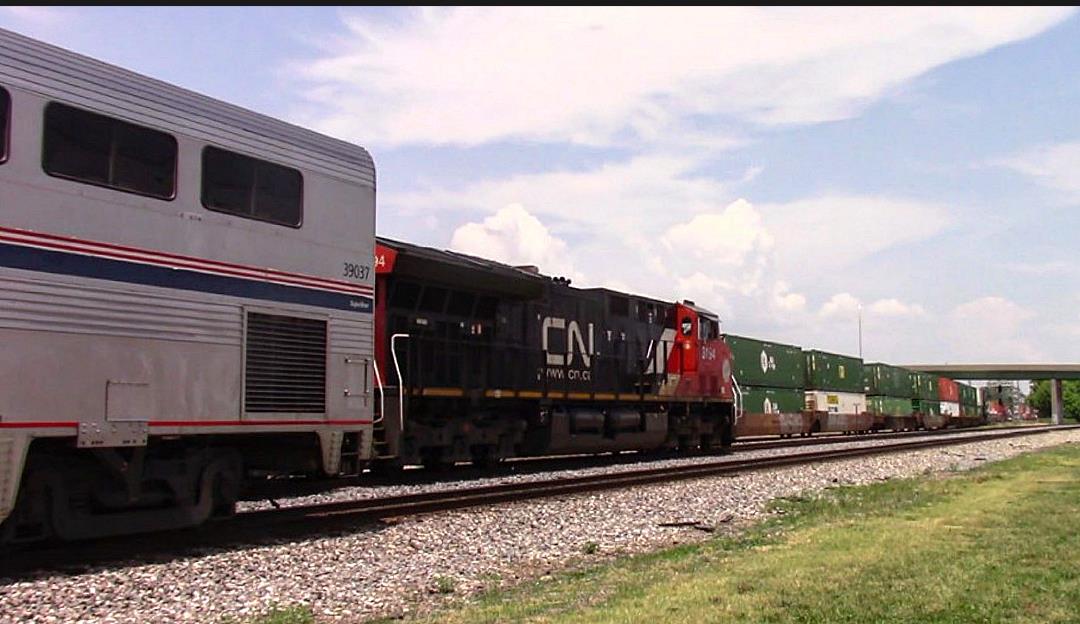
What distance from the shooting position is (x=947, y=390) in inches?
2435

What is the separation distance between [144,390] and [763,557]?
590 centimetres

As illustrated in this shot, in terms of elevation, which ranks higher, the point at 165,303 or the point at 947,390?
the point at 165,303

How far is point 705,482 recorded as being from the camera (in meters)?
15.9

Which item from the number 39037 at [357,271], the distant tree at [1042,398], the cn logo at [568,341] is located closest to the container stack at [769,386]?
the cn logo at [568,341]

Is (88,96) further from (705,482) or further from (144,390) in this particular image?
(705,482)

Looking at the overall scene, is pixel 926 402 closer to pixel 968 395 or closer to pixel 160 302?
pixel 968 395

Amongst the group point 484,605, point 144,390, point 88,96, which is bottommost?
point 484,605

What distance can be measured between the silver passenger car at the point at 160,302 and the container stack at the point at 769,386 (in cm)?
2349

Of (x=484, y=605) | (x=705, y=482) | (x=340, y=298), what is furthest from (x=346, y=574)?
(x=705, y=482)

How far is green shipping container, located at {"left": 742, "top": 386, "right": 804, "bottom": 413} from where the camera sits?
111 ft

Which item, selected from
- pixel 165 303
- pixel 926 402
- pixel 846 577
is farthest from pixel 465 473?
pixel 926 402

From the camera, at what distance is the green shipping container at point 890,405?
4702 centimetres

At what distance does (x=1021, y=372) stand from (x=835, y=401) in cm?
6546

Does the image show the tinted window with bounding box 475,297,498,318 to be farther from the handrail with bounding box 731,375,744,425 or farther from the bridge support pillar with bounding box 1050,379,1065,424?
the bridge support pillar with bounding box 1050,379,1065,424
